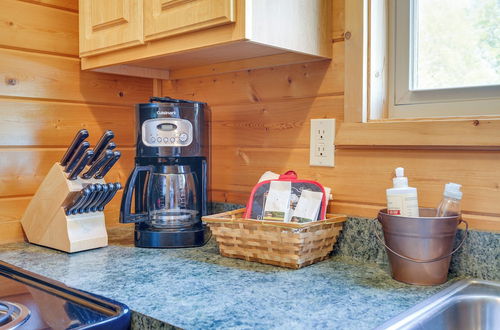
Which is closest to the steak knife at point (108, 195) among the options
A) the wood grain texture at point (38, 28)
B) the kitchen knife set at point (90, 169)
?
the kitchen knife set at point (90, 169)

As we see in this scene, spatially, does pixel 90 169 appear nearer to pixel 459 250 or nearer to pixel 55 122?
pixel 55 122

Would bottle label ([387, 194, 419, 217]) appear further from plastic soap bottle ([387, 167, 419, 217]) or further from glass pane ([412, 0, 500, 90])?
glass pane ([412, 0, 500, 90])

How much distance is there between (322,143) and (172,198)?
1.42ft

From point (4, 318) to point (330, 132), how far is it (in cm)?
83

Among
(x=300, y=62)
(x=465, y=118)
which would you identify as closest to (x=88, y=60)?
(x=300, y=62)

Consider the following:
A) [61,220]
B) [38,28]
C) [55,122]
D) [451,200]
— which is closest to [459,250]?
[451,200]

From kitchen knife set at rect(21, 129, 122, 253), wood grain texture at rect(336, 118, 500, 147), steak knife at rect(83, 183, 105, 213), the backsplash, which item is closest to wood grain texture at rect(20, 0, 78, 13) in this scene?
kitchen knife set at rect(21, 129, 122, 253)

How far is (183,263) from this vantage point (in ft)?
3.86

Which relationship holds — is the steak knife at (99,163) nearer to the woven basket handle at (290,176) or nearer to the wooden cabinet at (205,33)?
the wooden cabinet at (205,33)

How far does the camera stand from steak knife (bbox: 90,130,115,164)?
1.19m

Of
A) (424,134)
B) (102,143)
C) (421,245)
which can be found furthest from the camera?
(102,143)

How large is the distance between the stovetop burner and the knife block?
376mm

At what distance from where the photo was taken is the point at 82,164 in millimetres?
1258

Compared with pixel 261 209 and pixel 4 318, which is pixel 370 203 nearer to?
pixel 261 209
